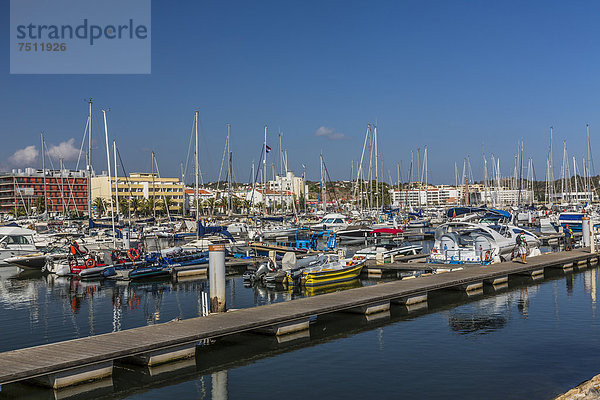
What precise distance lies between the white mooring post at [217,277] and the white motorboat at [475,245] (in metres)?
18.3

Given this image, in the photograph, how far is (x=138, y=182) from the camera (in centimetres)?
15288

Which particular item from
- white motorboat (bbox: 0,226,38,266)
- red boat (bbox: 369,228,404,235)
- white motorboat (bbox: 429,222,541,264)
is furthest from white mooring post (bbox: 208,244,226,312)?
red boat (bbox: 369,228,404,235)

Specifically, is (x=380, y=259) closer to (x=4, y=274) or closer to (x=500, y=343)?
(x=500, y=343)

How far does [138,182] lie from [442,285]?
13690 cm

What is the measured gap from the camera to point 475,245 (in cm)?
3488

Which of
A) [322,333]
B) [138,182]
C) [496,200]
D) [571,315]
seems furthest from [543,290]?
[138,182]

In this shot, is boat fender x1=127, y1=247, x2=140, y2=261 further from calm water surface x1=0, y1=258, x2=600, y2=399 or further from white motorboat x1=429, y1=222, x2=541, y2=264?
white motorboat x1=429, y1=222, x2=541, y2=264

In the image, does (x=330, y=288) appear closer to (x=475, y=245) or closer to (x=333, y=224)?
(x=475, y=245)

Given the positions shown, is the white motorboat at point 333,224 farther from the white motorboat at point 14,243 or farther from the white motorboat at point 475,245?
the white motorboat at point 14,243

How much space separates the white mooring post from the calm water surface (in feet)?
4.60

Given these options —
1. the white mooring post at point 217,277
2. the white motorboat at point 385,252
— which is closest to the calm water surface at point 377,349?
the white mooring post at point 217,277

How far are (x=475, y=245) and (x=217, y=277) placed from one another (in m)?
20.7

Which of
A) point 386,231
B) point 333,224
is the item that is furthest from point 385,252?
point 333,224

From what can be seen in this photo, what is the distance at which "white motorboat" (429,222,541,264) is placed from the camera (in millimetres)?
33875
